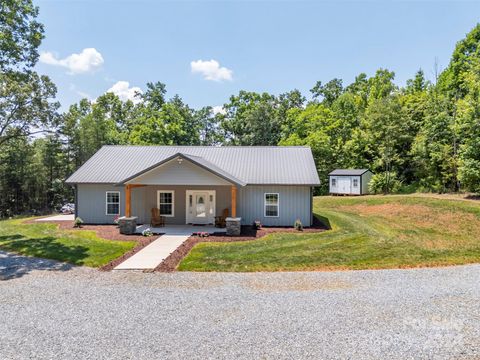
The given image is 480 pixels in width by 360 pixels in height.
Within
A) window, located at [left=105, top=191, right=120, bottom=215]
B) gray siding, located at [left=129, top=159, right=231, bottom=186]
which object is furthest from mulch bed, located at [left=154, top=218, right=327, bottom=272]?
window, located at [left=105, top=191, right=120, bottom=215]

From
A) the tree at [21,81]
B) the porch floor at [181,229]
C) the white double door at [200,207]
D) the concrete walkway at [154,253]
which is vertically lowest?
the concrete walkway at [154,253]

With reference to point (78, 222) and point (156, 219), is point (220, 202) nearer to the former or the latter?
point (156, 219)

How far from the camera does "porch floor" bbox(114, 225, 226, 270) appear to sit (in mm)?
10688

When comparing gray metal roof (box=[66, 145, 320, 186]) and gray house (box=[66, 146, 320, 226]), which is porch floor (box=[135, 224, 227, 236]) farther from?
gray metal roof (box=[66, 145, 320, 186])

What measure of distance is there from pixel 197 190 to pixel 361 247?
9611 mm

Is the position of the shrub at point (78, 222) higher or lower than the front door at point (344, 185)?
lower

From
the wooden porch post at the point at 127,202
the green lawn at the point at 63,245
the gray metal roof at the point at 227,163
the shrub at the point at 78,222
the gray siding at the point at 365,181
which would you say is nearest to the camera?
the green lawn at the point at 63,245

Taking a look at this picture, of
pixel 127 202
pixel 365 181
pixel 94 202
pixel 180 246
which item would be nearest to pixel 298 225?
pixel 180 246

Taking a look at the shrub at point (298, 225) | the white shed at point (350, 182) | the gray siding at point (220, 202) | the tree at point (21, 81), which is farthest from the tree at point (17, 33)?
the white shed at point (350, 182)

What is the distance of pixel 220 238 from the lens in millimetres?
14859

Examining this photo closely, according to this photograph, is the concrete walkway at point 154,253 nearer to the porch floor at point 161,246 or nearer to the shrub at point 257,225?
the porch floor at point 161,246

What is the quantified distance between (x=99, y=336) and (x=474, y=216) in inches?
889

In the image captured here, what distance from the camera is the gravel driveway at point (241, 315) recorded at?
5.37m

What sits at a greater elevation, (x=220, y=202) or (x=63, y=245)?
(x=220, y=202)
